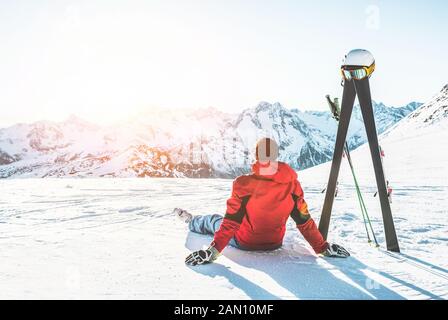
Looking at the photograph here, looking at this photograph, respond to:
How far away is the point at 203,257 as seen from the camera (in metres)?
3.72

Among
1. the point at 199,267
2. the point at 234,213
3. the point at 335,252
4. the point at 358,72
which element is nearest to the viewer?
the point at 199,267

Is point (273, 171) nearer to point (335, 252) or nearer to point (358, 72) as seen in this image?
point (335, 252)

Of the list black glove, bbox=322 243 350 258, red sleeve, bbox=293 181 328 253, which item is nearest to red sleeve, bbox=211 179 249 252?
red sleeve, bbox=293 181 328 253

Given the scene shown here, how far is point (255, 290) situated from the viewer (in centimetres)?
301

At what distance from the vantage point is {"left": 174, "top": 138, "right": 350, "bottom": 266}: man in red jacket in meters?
3.89

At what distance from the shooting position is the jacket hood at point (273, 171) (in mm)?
3918

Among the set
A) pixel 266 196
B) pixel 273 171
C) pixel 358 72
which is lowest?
pixel 266 196

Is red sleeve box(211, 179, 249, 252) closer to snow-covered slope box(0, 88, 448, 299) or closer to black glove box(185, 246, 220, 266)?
black glove box(185, 246, 220, 266)

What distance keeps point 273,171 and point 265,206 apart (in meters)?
0.40

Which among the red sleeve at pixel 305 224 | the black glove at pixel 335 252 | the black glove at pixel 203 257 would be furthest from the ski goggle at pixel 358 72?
the black glove at pixel 203 257

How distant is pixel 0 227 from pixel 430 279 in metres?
6.30

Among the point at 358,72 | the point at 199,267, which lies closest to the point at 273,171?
the point at 199,267
